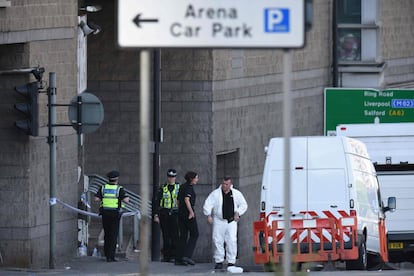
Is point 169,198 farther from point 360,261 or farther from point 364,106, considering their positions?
point 364,106

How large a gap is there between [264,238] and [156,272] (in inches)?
85.8

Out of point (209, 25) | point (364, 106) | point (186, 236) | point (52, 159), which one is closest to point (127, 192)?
point (186, 236)

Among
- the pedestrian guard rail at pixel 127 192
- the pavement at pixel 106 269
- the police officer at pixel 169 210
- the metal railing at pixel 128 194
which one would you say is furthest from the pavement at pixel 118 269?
the pedestrian guard rail at pixel 127 192

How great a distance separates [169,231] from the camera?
24.7 meters

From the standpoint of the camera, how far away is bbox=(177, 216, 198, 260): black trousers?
23.5 m

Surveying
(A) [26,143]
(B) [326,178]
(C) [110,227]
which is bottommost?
(C) [110,227]

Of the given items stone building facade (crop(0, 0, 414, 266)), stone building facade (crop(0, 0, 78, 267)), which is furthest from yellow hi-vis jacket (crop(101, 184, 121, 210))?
stone building facade (crop(0, 0, 78, 267))

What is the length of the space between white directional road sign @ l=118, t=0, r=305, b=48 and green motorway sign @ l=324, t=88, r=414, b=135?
22.6 m

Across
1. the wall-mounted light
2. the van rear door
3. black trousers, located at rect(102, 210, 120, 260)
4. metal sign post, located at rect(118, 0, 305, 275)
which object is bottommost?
black trousers, located at rect(102, 210, 120, 260)

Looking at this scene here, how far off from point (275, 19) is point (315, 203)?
1175cm

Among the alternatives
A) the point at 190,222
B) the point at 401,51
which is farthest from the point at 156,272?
the point at 401,51

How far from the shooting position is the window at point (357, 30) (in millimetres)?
36375

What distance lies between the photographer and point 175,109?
2805 cm

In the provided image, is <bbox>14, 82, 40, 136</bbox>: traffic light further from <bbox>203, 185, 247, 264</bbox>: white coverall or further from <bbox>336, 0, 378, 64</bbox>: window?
<bbox>336, 0, 378, 64</bbox>: window
